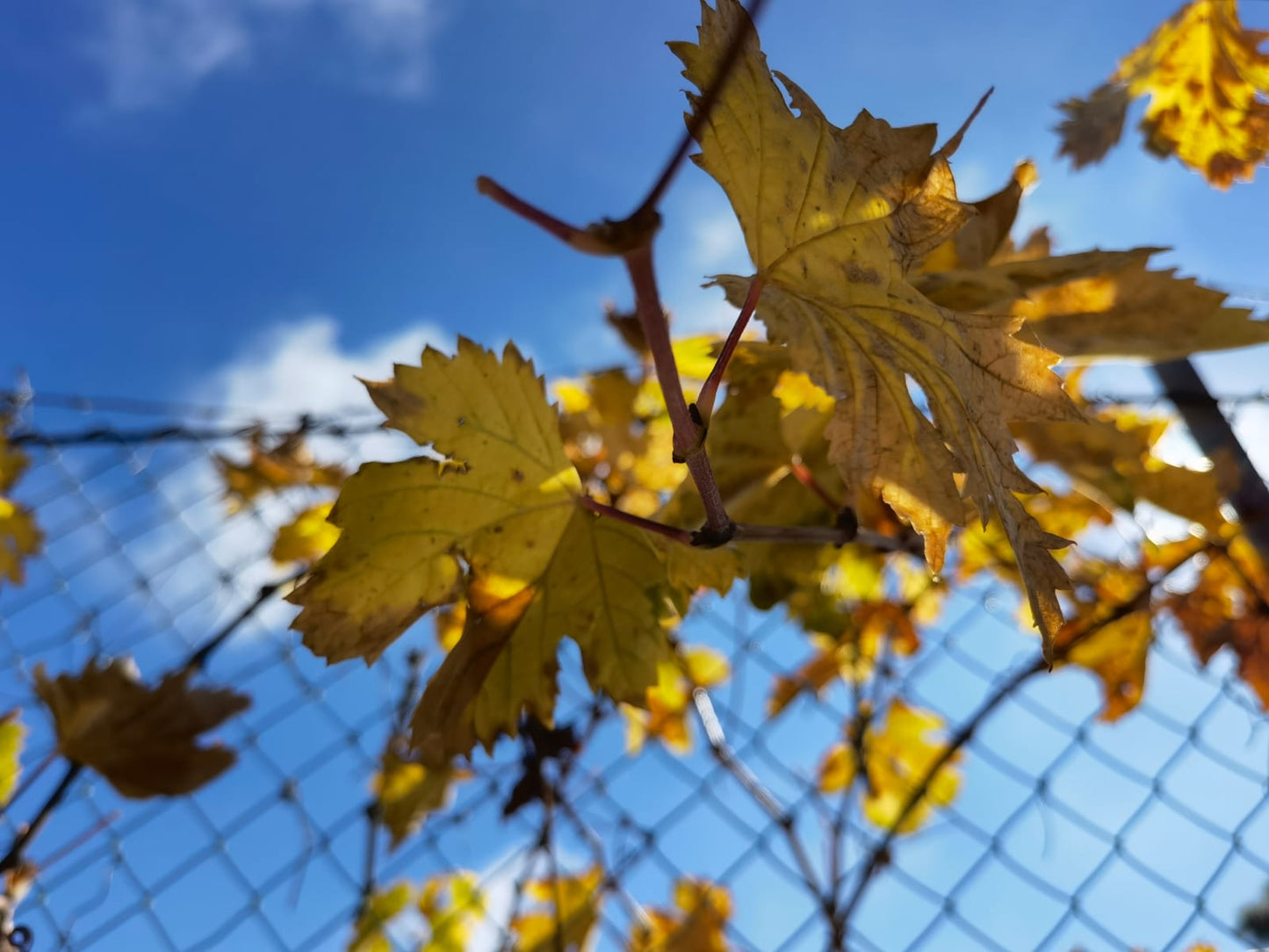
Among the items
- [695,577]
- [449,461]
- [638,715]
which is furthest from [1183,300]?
[638,715]

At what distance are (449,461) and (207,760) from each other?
66 cm

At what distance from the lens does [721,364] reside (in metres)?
0.44

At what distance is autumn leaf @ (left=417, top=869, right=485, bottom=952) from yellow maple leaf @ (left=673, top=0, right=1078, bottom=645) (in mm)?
1431

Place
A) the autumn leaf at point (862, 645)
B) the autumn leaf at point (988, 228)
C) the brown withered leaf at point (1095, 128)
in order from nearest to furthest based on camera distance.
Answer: the autumn leaf at point (988, 228)
the brown withered leaf at point (1095, 128)
the autumn leaf at point (862, 645)

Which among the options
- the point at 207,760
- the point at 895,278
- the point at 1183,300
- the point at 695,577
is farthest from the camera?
the point at 207,760

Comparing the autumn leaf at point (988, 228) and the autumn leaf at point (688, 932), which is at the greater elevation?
the autumn leaf at point (988, 228)

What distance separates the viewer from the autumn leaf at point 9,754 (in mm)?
1054

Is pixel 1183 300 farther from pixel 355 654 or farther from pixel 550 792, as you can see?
pixel 550 792

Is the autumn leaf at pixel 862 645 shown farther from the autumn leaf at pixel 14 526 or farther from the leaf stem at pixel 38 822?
the autumn leaf at pixel 14 526

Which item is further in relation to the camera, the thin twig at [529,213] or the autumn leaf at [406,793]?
the autumn leaf at [406,793]

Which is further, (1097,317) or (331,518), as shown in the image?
(1097,317)

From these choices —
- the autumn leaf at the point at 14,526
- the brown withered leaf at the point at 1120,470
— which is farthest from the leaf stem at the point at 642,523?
the autumn leaf at the point at 14,526

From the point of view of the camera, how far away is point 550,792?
53.1 inches

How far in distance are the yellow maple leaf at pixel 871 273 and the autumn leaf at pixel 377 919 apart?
131 centimetres
